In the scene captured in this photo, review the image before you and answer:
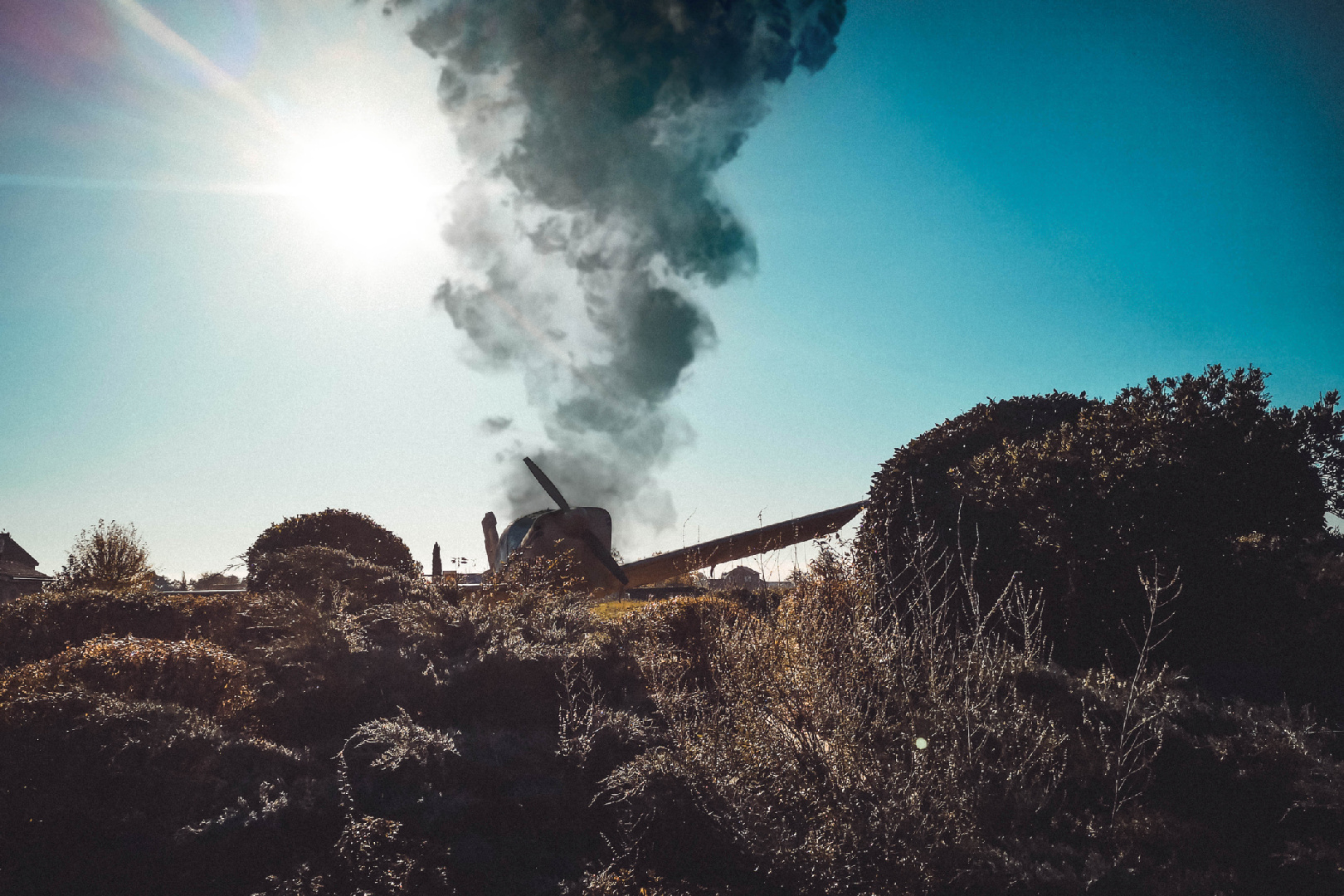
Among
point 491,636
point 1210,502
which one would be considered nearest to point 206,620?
point 491,636

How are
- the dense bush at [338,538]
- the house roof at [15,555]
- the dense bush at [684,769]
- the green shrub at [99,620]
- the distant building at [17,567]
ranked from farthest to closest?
the house roof at [15,555]
the distant building at [17,567]
the dense bush at [338,538]
the green shrub at [99,620]
the dense bush at [684,769]

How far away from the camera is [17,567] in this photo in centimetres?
3356

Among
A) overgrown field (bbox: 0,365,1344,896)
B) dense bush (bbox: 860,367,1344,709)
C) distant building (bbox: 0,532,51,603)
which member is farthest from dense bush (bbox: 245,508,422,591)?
distant building (bbox: 0,532,51,603)

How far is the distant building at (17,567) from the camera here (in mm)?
22922

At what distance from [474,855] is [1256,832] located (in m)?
4.11

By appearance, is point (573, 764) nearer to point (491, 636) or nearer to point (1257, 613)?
point (491, 636)

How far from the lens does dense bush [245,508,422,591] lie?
11.0 metres

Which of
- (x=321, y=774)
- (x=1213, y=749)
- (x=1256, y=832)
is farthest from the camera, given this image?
(x=321, y=774)

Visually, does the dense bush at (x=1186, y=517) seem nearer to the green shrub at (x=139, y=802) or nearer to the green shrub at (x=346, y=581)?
the green shrub at (x=139, y=802)

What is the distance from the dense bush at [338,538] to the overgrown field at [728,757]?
15.9 feet

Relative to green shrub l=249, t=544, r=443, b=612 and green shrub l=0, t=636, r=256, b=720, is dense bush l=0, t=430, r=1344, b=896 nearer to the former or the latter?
green shrub l=0, t=636, r=256, b=720

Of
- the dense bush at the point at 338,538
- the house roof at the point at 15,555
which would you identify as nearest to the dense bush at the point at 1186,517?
the dense bush at the point at 338,538

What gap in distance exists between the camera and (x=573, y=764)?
4.69 m

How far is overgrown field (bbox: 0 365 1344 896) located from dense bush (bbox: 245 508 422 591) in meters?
4.84
